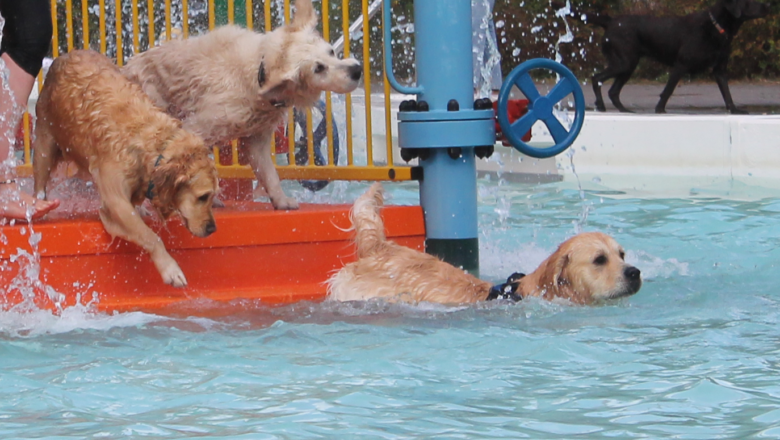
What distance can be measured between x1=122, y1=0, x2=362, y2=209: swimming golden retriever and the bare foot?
688 millimetres

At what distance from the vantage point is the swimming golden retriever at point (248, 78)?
4082mm

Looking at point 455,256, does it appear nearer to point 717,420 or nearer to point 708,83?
point 717,420

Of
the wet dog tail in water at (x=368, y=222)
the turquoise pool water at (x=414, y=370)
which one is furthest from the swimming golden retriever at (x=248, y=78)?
the turquoise pool water at (x=414, y=370)

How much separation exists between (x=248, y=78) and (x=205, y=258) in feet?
2.56

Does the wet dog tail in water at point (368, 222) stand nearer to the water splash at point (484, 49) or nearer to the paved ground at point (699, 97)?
the water splash at point (484, 49)

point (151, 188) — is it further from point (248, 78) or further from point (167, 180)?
point (248, 78)

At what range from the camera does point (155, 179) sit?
12.2 feet

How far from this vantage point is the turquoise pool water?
2.67m

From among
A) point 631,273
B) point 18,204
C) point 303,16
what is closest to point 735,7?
point 631,273

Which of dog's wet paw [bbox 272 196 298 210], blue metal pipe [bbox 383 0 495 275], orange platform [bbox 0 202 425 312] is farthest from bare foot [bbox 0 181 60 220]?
blue metal pipe [bbox 383 0 495 275]

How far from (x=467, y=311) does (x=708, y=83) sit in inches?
510

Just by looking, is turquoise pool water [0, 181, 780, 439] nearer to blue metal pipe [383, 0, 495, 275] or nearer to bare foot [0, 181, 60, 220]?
bare foot [0, 181, 60, 220]

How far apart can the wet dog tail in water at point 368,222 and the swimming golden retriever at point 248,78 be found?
1.14 feet

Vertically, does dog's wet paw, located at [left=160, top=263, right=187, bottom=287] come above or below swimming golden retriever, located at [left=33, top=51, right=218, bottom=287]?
below
